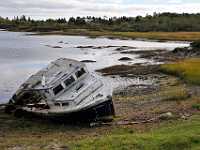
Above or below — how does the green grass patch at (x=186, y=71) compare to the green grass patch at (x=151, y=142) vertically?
below

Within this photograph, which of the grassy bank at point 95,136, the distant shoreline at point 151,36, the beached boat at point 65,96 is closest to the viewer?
the grassy bank at point 95,136

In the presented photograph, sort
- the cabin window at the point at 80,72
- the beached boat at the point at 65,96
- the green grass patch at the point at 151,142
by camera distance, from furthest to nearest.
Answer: the cabin window at the point at 80,72
the beached boat at the point at 65,96
the green grass patch at the point at 151,142

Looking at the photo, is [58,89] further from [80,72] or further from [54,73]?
[80,72]

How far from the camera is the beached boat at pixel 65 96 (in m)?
29.1

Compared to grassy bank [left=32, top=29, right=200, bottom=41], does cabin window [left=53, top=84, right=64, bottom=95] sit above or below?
above

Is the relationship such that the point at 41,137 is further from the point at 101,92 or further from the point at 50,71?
the point at 50,71

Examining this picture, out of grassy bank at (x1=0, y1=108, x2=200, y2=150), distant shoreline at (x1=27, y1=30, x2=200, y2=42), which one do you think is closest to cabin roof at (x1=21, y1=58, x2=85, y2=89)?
grassy bank at (x1=0, y1=108, x2=200, y2=150)

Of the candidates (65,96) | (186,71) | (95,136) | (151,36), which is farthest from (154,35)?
(95,136)

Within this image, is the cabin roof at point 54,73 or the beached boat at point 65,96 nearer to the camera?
the beached boat at point 65,96

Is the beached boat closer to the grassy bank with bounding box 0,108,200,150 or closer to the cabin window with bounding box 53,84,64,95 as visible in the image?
the cabin window with bounding box 53,84,64,95

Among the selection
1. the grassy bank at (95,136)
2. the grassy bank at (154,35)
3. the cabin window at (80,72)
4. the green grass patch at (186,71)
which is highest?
the cabin window at (80,72)

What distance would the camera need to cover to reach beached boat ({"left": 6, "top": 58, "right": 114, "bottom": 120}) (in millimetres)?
29094

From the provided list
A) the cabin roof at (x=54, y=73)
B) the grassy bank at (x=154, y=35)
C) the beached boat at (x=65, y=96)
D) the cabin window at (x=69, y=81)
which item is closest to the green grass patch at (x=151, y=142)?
the beached boat at (x=65, y=96)

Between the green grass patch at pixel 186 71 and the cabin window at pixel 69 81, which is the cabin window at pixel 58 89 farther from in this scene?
the green grass patch at pixel 186 71
